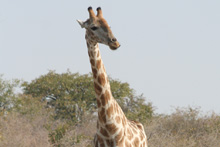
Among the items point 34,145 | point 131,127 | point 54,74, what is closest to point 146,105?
point 54,74

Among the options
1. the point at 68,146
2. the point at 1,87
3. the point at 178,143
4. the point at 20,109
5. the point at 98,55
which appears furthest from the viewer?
the point at 1,87

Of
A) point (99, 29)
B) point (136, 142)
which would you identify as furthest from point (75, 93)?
point (99, 29)

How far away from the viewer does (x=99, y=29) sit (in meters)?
7.19

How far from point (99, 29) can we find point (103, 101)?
1.35 m

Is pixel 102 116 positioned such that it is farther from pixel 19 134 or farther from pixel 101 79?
pixel 19 134

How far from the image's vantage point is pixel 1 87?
27156 mm

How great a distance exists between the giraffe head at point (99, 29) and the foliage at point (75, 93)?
59.0 ft

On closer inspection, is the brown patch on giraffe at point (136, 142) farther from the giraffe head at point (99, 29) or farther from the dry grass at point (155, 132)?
the dry grass at point (155, 132)

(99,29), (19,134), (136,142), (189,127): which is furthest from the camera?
(189,127)

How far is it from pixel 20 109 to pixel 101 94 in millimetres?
18448

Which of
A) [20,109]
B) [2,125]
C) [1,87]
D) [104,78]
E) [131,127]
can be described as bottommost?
[131,127]

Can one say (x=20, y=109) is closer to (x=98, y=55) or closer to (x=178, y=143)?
(x=178, y=143)

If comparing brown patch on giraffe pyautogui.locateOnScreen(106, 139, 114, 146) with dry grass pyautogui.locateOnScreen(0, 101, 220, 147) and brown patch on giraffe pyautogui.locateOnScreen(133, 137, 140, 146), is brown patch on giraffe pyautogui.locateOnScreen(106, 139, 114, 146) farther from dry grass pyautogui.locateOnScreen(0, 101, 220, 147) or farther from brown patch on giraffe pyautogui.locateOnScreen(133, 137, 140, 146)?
dry grass pyautogui.locateOnScreen(0, 101, 220, 147)

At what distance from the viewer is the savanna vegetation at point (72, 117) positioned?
53.4 feet
